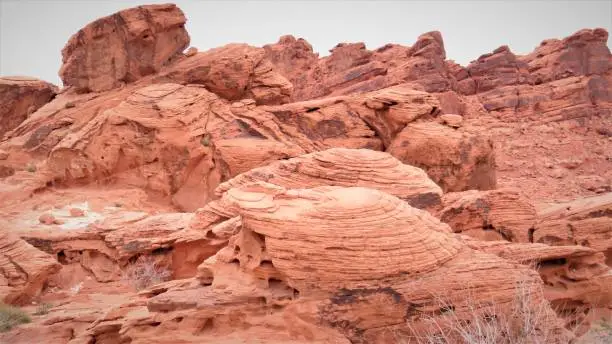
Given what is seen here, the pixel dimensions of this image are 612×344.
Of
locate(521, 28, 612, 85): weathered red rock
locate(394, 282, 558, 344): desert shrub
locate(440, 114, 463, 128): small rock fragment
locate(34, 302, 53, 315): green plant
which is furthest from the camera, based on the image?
locate(521, 28, 612, 85): weathered red rock

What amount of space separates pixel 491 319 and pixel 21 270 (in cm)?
903

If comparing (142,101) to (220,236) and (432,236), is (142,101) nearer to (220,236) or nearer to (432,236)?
(220,236)

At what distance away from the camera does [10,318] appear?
24.3ft

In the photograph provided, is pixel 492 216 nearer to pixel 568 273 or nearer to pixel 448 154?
pixel 568 273

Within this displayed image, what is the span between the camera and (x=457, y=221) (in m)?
11.0

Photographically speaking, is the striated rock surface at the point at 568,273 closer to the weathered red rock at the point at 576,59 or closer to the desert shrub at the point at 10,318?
the desert shrub at the point at 10,318

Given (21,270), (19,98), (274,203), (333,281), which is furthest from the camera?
(19,98)

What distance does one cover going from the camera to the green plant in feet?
26.3

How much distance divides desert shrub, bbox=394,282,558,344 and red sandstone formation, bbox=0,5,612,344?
3 cm

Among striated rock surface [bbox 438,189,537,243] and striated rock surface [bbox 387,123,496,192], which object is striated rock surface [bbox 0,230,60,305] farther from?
striated rock surface [bbox 387,123,496,192]

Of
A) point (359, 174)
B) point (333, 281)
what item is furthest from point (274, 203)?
point (359, 174)

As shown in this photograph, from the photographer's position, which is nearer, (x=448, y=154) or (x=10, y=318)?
(x=10, y=318)

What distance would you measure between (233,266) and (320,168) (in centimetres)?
383

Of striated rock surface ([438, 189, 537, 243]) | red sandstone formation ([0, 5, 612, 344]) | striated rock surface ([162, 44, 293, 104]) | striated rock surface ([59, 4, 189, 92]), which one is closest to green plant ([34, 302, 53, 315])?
red sandstone formation ([0, 5, 612, 344])
